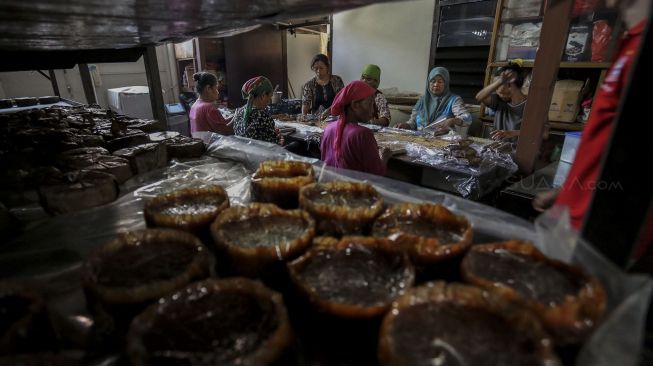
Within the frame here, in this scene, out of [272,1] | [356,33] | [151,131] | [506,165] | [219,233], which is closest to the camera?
[219,233]

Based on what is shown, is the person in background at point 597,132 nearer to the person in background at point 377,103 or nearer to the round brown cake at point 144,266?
the round brown cake at point 144,266

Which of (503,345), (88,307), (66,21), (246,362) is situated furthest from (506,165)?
(66,21)

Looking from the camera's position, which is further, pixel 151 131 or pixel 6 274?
pixel 151 131

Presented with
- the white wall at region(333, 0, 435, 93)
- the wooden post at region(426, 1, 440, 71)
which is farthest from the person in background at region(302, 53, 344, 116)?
the wooden post at region(426, 1, 440, 71)

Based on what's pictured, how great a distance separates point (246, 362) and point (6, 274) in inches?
54.2

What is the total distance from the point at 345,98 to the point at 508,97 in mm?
3258

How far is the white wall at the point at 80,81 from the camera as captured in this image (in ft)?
27.7

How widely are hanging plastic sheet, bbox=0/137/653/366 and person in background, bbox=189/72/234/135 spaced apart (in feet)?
6.70

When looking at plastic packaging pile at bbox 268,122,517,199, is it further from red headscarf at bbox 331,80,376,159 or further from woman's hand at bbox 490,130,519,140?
red headscarf at bbox 331,80,376,159

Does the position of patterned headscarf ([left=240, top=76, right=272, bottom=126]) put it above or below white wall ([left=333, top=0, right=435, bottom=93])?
below

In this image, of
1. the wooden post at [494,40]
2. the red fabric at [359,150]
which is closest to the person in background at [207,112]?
the red fabric at [359,150]

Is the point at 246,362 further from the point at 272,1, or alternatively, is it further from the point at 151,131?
the point at 151,131

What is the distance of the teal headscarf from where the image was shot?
5277 mm

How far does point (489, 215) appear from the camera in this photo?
1539mm
